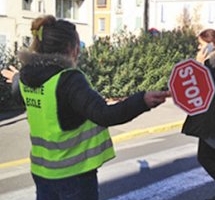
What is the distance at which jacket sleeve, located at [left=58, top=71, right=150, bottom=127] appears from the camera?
252cm

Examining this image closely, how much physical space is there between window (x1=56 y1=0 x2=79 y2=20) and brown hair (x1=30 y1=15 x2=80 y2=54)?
2781 centimetres

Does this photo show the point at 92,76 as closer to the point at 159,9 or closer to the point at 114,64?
the point at 114,64

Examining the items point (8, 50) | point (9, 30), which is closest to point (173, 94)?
point (8, 50)

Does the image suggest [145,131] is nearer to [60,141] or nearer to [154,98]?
[60,141]

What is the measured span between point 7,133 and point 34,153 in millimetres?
6380

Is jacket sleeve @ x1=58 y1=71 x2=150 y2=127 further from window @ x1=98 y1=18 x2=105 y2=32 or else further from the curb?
window @ x1=98 y1=18 x2=105 y2=32

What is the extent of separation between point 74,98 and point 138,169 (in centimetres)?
420

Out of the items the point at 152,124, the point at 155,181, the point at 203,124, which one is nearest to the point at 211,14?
the point at 152,124

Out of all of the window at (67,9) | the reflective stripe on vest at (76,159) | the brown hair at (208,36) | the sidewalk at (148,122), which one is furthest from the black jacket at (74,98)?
the window at (67,9)

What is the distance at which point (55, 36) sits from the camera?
282cm

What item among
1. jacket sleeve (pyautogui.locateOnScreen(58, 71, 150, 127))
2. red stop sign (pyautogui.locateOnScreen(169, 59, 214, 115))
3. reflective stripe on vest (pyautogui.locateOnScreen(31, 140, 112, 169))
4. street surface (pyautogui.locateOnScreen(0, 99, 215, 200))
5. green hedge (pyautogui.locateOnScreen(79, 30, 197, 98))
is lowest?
street surface (pyautogui.locateOnScreen(0, 99, 215, 200))

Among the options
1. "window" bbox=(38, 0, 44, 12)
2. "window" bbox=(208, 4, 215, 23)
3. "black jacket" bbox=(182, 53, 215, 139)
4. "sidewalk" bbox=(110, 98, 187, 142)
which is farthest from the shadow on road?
"window" bbox=(208, 4, 215, 23)

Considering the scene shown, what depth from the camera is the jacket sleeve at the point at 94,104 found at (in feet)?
8.27

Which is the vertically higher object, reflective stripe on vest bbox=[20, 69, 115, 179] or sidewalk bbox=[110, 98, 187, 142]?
reflective stripe on vest bbox=[20, 69, 115, 179]
